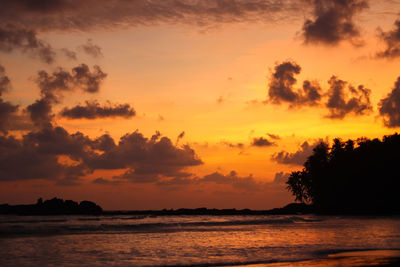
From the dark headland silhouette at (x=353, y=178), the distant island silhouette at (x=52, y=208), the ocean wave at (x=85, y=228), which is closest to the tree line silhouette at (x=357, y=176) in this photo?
the dark headland silhouette at (x=353, y=178)

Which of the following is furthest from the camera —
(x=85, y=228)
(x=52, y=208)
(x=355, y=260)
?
(x=52, y=208)

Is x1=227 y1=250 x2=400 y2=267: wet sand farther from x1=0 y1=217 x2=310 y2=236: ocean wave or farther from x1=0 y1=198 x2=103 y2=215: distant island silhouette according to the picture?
x1=0 y1=198 x2=103 y2=215: distant island silhouette

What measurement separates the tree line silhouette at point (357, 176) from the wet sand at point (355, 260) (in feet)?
201

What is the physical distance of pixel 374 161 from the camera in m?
81.1

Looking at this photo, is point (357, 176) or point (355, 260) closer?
point (355, 260)

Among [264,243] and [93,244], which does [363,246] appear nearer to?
[264,243]

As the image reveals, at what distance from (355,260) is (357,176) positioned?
66254mm

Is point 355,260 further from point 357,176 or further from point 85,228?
point 357,176

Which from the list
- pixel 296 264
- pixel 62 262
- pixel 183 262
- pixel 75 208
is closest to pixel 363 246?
pixel 296 264

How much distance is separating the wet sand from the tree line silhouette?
61156 millimetres

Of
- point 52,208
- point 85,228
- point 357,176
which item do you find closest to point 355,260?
point 85,228

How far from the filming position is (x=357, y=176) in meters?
83.5

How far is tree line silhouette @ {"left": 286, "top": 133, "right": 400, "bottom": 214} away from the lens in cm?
8012

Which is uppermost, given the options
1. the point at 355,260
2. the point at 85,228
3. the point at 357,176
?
the point at 357,176
